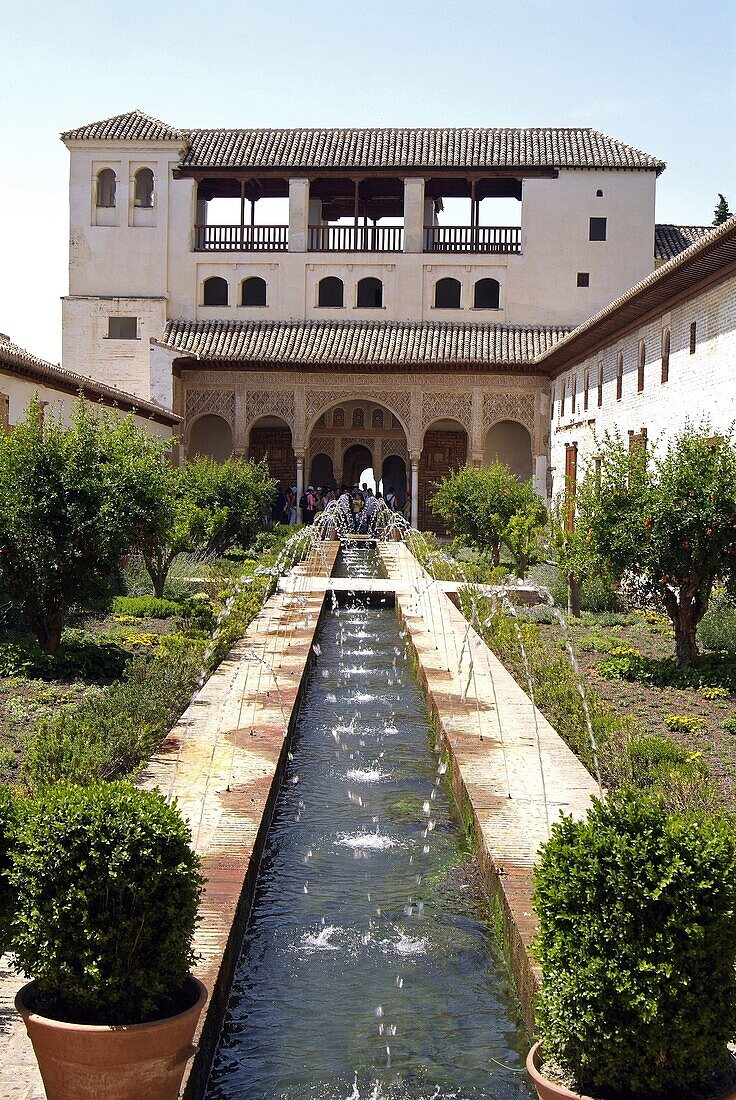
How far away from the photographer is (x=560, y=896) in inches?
127

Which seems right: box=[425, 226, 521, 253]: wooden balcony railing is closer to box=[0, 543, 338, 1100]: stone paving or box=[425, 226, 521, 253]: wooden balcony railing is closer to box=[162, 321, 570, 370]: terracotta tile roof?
box=[162, 321, 570, 370]: terracotta tile roof

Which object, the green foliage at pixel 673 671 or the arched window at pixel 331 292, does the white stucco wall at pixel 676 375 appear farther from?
the arched window at pixel 331 292

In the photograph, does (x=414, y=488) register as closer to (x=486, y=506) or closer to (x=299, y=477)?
(x=299, y=477)

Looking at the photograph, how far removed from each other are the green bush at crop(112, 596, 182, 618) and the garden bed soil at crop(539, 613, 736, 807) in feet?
14.3

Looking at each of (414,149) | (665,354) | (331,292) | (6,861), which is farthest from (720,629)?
(414,149)

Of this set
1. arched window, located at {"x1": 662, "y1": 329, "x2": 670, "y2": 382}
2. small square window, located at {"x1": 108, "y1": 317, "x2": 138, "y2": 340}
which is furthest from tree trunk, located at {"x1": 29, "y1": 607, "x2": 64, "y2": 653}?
small square window, located at {"x1": 108, "y1": 317, "x2": 138, "y2": 340}

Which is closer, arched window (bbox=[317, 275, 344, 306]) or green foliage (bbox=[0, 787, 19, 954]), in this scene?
green foliage (bbox=[0, 787, 19, 954])

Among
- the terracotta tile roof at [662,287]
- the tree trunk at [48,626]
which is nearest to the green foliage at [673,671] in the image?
the tree trunk at [48,626]

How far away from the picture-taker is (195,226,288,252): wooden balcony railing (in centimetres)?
3164

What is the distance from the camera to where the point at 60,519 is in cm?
993

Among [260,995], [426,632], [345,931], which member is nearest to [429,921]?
[345,931]

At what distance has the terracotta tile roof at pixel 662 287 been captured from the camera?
45.0 ft

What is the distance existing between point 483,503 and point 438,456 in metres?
13.2

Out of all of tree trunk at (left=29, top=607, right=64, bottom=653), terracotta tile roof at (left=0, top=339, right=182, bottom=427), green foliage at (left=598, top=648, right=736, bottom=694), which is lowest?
green foliage at (left=598, top=648, right=736, bottom=694)
